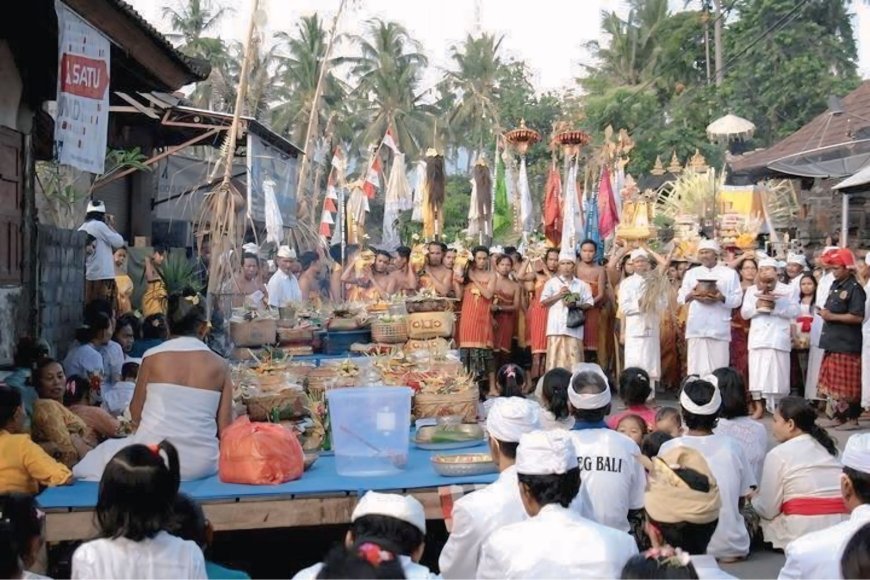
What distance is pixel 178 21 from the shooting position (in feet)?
127

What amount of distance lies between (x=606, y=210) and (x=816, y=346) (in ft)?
15.7

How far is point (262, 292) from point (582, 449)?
9.10 metres

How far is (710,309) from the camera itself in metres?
10.6

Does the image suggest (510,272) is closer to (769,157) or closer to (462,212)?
(769,157)

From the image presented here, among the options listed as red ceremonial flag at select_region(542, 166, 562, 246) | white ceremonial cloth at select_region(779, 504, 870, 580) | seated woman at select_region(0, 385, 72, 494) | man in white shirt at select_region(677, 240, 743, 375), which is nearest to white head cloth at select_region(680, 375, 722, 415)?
white ceremonial cloth at select_region(779, 504, 870, 580)

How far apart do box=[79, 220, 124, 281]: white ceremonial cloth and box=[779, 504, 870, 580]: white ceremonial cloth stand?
28.2 ft

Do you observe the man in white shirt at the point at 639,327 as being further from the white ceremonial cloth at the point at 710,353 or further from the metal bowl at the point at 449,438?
the metal bowl at the point at 449,438

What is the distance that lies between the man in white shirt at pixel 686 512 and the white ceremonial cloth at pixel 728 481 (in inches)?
63.4

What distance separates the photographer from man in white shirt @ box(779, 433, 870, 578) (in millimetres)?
3332

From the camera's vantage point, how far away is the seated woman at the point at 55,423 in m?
5.70

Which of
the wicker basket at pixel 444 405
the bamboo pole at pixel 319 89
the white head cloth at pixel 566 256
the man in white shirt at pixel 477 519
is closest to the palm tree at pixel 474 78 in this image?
the bamboo pole at pixel 319 89

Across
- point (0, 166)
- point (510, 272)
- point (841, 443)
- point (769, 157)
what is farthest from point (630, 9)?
point (0, 166)

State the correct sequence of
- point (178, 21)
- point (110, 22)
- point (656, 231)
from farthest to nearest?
point (178, 21)
point (656, 231)
point (110, 22)

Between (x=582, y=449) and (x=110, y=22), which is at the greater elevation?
(x=110, y=22)
